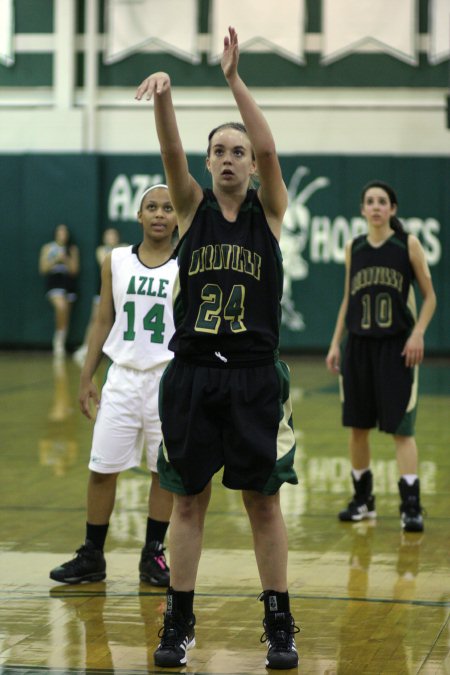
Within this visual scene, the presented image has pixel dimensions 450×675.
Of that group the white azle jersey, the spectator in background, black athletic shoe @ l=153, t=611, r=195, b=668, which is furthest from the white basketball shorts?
the spectator in background

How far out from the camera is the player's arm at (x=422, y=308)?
6.95m

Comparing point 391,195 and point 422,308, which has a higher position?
point 391,195

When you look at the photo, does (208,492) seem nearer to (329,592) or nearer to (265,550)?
(265,550)

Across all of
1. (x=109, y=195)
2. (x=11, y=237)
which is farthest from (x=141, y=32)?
(x=11, y=237)

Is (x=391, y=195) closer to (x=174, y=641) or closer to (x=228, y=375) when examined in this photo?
(x=228, y=375)

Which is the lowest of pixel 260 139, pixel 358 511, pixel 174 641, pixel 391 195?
pixel 358 511

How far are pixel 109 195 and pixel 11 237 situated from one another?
172cm

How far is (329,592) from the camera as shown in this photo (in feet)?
18.1

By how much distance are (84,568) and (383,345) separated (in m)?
2.37

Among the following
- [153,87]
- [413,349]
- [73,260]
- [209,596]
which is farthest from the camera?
[73,260]

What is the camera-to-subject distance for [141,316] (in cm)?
581

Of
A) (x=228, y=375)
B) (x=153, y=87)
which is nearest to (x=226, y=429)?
(x=228, y=375)

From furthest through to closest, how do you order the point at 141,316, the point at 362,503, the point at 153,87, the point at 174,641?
the point at 362,503 → the point at 141,316 → the point at 174,641 → the point at 153,87

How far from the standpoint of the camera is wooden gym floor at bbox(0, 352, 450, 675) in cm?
459
